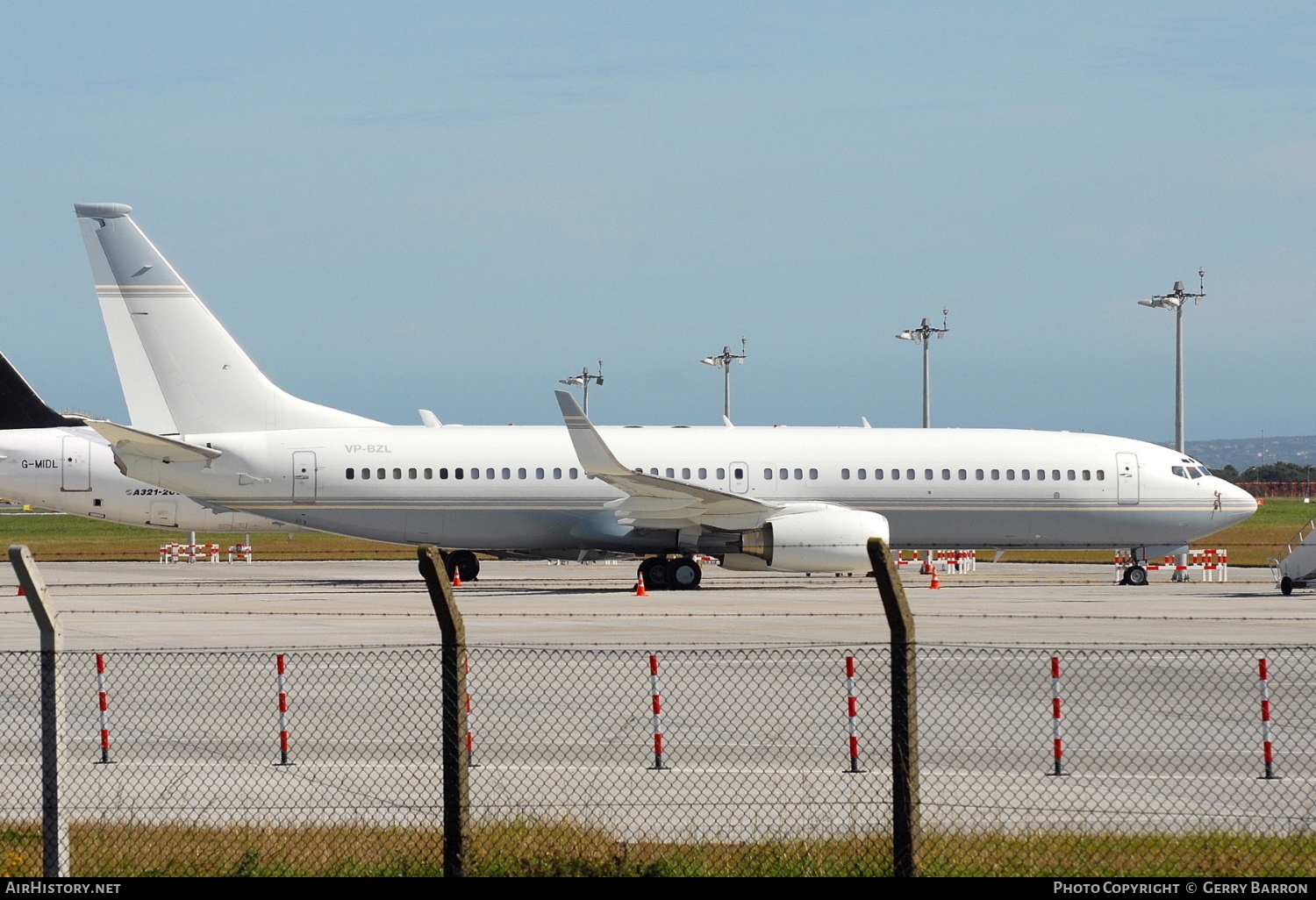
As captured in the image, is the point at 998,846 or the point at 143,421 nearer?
the point at 998,846

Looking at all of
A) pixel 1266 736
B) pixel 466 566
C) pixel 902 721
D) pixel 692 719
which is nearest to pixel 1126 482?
pixel 466 566

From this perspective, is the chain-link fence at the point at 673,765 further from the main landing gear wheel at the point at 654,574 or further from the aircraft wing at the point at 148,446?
the main landing gear wheel at the point at 654,574

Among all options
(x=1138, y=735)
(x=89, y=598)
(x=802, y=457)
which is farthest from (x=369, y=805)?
(x=802, y=457)

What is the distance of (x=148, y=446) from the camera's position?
34.2m

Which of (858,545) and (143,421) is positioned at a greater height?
(143,421)

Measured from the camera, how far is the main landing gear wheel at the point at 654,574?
1400 inches

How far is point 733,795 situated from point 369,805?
2.60 m

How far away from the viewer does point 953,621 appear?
25484 millimetres

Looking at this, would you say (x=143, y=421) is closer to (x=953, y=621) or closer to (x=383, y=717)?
(x=953, y=621)

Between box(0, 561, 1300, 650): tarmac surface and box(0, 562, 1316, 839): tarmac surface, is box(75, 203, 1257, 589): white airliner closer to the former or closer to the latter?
box(0, 561, 1300, 650): tarmac surface

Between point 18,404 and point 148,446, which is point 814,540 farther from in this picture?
point 18,404

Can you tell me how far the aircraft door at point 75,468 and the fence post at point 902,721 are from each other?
31943 millimetres

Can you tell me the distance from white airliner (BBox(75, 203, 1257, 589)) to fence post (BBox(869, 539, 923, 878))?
80.8ft
